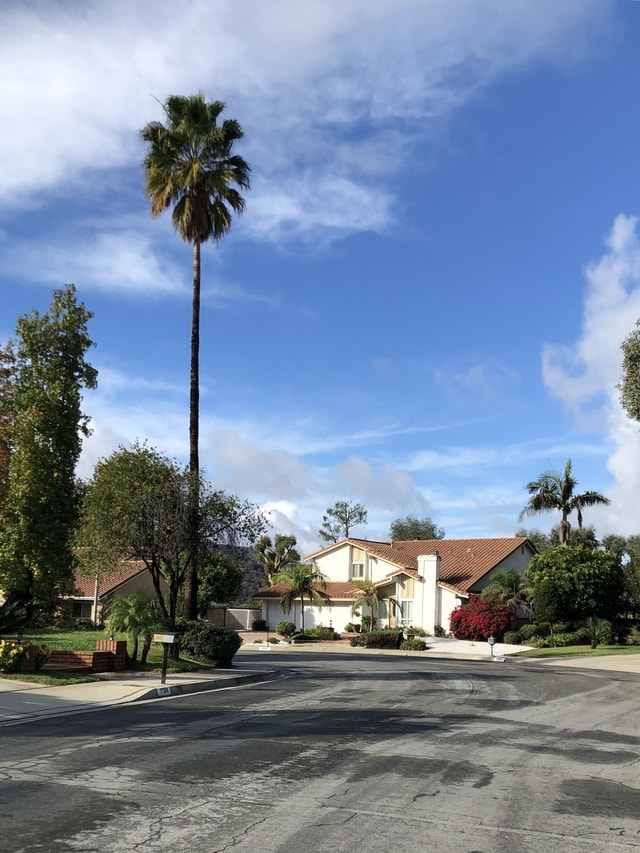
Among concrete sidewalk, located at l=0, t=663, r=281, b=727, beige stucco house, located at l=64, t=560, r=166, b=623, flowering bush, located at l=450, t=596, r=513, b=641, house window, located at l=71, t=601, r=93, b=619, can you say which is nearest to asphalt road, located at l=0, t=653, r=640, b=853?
concrete sidewalk, located at l=0, t=663, r=281, b=727

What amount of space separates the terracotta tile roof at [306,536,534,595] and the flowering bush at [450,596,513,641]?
2.11m

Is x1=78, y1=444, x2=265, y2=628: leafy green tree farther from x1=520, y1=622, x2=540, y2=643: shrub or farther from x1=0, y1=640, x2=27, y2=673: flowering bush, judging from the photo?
x1=520, y1=622, x2=540, y2=643: shrub

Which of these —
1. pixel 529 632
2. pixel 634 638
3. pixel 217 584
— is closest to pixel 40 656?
pixel 529 632

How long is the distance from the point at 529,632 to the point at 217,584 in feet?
64.5

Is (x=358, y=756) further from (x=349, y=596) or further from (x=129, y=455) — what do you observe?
(x=349, y=596)

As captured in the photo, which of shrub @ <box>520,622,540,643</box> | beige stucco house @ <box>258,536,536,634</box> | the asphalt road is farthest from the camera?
beige stucco house @ <box>258,536,536,634</box>

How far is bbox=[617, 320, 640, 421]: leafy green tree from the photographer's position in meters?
23.6

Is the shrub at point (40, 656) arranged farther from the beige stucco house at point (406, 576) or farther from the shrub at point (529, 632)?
the beige stucco house at point (406, 576)

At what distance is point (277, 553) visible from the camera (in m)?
79.6

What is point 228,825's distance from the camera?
7.16 meters

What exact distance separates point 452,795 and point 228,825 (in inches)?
101

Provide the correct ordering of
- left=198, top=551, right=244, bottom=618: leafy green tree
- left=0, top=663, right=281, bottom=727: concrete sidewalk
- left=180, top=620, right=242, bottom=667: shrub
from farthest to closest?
1. left=198, top=551, right=244, bottom=618: leafy green tree
2. left=180, top=620, right=242, bottom=667: shrub
3. left=0, top=663, right=281, bottom=727: concrete sidewalk

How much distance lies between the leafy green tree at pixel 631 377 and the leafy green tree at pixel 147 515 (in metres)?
11.5

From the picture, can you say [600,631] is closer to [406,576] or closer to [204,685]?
[406,576]
